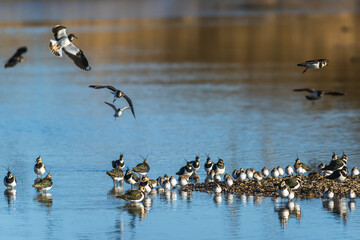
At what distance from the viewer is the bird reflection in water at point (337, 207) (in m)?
20.3

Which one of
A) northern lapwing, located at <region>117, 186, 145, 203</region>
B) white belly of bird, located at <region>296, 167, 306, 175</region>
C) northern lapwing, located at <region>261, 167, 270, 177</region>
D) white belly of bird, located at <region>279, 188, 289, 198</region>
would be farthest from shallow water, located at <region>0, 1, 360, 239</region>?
white belly of bird, located at <region>296, 167, 306, 175</region>

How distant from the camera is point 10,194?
75.3 ft

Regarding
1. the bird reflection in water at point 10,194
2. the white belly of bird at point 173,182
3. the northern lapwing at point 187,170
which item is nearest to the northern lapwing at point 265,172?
the northern lapwing at point 187,170

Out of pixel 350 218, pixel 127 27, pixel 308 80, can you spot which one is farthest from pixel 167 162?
pixel 127 27

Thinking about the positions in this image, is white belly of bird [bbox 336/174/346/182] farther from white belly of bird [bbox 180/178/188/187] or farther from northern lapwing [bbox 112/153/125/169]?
northern lapwing [bbox 112/153/125/169]

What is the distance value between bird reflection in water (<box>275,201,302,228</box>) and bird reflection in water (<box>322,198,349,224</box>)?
0.71 m

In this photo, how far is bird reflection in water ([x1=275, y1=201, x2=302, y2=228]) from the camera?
65.9 feet

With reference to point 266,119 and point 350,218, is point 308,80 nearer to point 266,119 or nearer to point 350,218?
point 266,119

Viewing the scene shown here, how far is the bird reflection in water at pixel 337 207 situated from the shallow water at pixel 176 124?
46mm

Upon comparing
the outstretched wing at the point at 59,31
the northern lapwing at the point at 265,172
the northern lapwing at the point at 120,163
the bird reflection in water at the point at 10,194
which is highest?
the outstretched wing at the point at 59,31

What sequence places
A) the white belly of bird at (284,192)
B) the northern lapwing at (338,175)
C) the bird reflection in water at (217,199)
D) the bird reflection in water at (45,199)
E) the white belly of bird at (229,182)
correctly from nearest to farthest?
the white belly of bird at (284,192) → the bird reflection in water at (217,199) → the bird reflection in water at (45,199) → the northern lapwing at (338,175) → the white belly of bird at (229,182)

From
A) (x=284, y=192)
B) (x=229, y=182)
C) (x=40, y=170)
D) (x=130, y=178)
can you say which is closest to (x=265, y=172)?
(x=229, y=182)

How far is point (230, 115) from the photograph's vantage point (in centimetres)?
3700

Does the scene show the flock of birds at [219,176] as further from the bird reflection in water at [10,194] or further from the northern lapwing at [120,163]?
the bird reflection in water at [10,194]
